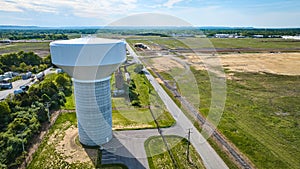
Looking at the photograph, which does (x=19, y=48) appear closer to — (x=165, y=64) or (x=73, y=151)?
(x=165, y=64)

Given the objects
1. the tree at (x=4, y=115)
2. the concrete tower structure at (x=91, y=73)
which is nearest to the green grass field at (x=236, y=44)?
the tree at (x=4, y=115)

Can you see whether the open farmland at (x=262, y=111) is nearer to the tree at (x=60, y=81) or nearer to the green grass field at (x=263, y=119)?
the green grass field at (x=263, y=119)

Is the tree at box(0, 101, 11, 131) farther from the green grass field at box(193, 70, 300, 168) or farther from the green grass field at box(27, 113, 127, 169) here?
the green grass field at box(193, 70, 300, 168)

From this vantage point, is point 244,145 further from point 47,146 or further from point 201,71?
point 201,71

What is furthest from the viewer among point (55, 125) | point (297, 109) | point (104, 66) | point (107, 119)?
point (297, 109)

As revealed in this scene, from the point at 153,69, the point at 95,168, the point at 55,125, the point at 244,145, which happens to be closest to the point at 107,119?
the point at 95,168

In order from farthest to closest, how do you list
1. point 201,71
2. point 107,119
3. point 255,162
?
point 201,71 → point 107,119 → point 255,162

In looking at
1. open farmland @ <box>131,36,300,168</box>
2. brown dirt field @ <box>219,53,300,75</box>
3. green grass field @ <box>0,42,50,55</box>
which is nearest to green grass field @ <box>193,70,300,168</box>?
open farmland @ <box>131,36,300,168</box>

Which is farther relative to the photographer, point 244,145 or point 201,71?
point 201,71
